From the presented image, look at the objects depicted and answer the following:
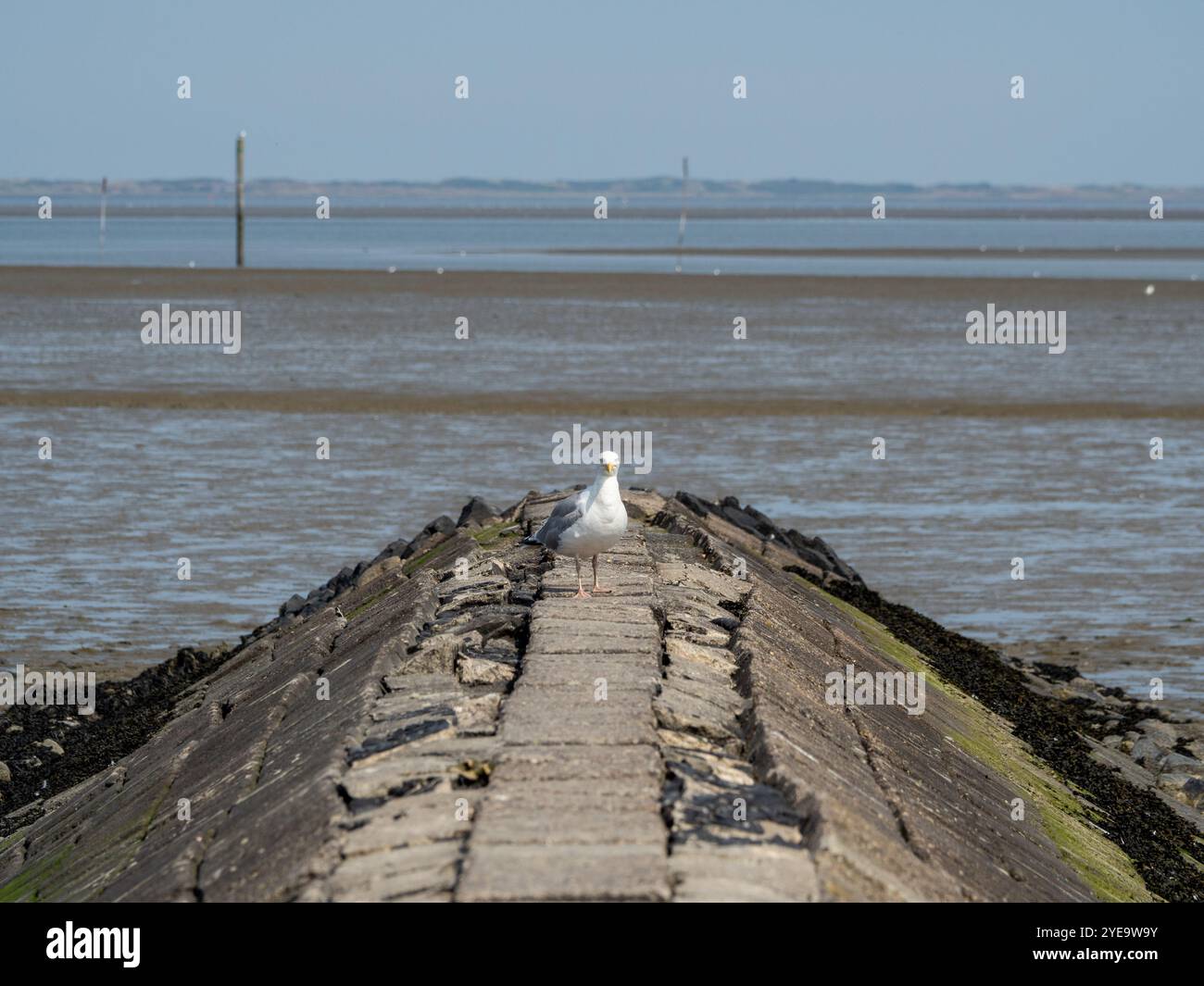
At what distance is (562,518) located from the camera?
9.58m

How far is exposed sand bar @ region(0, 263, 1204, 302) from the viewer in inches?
2184

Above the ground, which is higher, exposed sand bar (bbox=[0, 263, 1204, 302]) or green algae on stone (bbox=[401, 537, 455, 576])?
exposed sand bar (bbox=[0, 263, 1204, 302])

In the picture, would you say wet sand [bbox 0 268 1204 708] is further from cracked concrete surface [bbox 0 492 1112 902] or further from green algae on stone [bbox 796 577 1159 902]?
cracked concrete surface [bbox 0 492 1112 902]

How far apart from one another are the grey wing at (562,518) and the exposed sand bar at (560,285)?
44.7m

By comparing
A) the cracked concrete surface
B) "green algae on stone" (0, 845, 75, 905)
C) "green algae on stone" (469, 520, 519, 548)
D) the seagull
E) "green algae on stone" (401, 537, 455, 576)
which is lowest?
"green algae on stone" (0, 845, 75, 905)

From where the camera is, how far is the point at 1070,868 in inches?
339

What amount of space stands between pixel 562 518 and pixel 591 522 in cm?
33

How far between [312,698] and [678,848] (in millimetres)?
3378

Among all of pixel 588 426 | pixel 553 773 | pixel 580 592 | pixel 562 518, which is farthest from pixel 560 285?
pixel 553 773

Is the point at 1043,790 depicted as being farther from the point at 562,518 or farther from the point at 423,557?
the point at 423,557

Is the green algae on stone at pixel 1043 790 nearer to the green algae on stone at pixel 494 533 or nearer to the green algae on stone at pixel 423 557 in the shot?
the green algae on stone at pixel 494 533

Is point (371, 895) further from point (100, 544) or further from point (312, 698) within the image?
point (100, 544)

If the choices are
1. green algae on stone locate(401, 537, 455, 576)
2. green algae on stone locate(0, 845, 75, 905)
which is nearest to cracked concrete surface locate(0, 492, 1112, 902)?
green algae on stone locate(0, 845, 75, 905)
